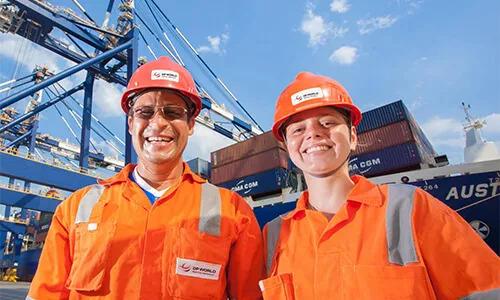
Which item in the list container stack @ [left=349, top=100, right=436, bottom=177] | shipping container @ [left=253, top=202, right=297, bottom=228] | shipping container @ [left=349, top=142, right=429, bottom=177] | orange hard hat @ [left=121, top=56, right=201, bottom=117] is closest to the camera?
orange hard hat @ [left=121, top=56, right=201, bottom=117]

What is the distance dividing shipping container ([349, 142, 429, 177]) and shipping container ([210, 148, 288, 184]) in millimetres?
4101

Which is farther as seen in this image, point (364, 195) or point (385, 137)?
point (385, 137)

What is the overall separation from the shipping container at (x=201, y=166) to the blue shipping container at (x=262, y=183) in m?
6.44

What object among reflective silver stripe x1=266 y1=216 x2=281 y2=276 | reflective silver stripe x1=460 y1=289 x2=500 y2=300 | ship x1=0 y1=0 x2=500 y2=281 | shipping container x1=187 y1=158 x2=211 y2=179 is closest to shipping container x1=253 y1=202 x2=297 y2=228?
ship x1=0 y1=0 x2=500 y2=281

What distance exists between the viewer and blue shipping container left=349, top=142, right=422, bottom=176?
13391 millimetres

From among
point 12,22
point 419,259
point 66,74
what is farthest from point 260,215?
point 12,22

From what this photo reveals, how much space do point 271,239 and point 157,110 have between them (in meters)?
1.08

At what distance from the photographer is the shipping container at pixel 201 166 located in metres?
23.6

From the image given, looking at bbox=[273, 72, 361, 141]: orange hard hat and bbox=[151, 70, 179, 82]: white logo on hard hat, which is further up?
bbox=[151, 70, 179, 82]: white logo on hard hat

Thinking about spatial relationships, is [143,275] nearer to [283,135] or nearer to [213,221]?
[213,221]

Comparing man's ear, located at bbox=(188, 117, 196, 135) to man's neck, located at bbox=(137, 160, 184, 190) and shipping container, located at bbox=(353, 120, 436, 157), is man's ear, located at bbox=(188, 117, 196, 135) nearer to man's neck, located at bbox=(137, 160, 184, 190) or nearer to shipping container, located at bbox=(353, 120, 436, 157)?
man's neck, located at bbox=(137, 160, 184, 190)

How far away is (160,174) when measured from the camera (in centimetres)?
212

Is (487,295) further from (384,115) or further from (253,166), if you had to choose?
(253,166)

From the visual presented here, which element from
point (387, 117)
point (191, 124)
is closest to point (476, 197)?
point (387, 117)
